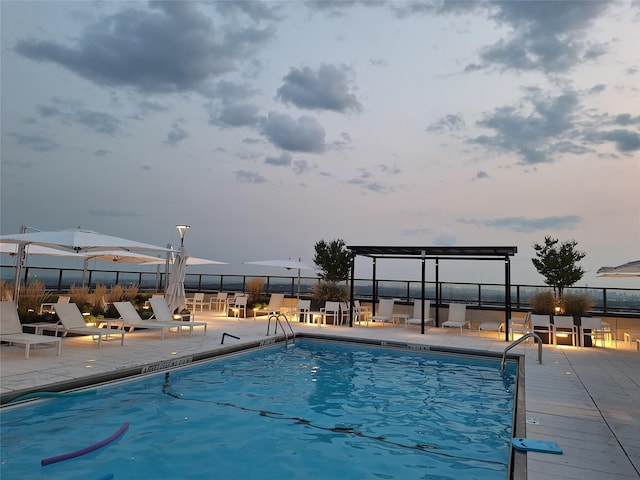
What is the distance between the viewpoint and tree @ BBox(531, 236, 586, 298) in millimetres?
13328

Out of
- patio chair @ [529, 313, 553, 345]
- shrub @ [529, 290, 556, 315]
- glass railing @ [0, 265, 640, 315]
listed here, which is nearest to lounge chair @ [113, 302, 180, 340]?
glass railing @ [0, 265, 640, 315]

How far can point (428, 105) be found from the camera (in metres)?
15.7

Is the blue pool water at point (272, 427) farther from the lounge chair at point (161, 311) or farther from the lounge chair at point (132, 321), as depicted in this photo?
the lounge chair at point (161, 311)

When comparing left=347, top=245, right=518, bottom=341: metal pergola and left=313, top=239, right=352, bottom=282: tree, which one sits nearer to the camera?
left=347, top=245, right=518, bottom=341: metal pergola

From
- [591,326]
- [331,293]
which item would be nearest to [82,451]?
[591,326]

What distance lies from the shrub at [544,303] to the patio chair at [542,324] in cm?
69

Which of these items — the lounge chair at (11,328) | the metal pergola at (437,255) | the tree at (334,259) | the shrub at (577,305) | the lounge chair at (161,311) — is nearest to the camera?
the lounge chair at (11,328)

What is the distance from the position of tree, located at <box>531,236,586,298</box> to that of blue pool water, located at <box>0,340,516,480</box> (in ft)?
25.4

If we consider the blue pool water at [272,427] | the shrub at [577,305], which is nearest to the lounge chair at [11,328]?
the blue pool water at [272,427]

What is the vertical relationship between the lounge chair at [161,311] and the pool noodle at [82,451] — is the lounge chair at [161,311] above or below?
above

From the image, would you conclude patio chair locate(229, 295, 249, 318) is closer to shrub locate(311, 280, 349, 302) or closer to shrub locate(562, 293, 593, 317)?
shrub locate(311, 280, 349, 302)

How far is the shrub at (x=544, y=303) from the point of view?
35.4 feet

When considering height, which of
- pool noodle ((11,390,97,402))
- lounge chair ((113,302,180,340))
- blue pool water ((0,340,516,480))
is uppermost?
lounge chair ((113,302,180,340))

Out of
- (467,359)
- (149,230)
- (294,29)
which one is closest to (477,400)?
(467,359)
